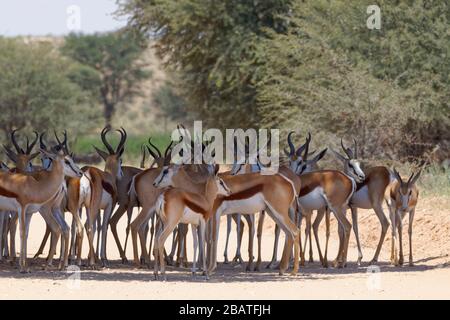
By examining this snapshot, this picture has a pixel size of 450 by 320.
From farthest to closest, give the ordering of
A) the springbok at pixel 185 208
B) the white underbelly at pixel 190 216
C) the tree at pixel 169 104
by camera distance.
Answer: the tree at pixel 169 104, the white underbelly at pixel 190 216, the springbok at pixel 185 208

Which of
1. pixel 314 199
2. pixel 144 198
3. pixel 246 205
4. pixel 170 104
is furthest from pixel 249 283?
pixel 170 104

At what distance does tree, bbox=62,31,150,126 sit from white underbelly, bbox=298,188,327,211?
54.3m

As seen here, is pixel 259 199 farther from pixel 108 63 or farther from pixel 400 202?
pixel 108 63

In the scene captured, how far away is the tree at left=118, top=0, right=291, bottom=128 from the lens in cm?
3169

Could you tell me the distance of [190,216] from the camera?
554 inches

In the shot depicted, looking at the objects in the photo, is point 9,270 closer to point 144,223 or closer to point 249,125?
point 144,223

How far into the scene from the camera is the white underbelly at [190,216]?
14.0 metres

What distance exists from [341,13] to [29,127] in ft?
73.7

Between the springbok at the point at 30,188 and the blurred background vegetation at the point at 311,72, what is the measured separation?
9.52 m

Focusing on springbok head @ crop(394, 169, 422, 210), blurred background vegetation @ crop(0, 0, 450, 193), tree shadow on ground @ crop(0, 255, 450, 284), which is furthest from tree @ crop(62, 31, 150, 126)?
springbok head @ crop(394, 169, 422, 210)

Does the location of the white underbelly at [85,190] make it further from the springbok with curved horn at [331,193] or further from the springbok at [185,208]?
the springbok with curved horn at [331,193]

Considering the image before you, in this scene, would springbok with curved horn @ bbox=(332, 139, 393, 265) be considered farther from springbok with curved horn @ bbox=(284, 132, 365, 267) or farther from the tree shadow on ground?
the tree shadow on ground

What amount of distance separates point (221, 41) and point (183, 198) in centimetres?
1892

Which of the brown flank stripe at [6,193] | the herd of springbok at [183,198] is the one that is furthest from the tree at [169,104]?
the brown flank stripe at [6,193]
